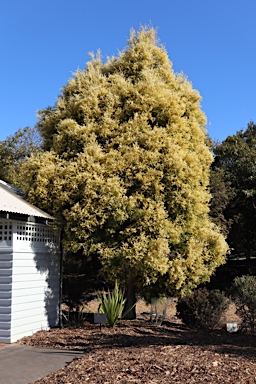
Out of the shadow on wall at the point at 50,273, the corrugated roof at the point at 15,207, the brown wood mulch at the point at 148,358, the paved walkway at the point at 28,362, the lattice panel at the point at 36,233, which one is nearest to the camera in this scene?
the brown wood mulch at the point at 148,358

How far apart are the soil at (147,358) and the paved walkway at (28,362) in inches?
11.6

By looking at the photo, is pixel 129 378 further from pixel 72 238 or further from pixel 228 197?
pixel 228 197

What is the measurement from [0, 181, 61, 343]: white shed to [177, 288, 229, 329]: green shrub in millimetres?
3827

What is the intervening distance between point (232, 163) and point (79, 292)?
13.3 m

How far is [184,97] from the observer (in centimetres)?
1350

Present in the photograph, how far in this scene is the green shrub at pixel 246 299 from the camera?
11727mm

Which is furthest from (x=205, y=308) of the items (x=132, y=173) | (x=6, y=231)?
(x=6, y=231)

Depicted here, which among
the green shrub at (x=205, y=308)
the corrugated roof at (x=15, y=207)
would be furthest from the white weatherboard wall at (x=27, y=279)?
the green shrub at (x=205, y=308)

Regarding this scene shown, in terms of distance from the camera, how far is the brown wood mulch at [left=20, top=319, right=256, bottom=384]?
19.1 ft

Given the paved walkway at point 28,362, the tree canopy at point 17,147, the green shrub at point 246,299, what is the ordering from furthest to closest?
the tree canopy at point 17,147, the green shrub at point 246,299, the paved walkway at point 28,362

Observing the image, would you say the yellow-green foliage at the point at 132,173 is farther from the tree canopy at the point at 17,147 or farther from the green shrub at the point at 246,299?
the tree canopy at the point at 17,147

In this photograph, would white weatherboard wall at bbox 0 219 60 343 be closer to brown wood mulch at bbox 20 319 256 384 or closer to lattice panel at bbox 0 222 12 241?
lattice panel at bbox 0 222 12 241

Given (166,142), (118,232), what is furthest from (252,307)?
(166,142)

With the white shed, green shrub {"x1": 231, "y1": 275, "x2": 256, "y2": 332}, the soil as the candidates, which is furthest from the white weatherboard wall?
green shrub {"x1": 231, "y1": 275, "x2": 256, "y2": 332}
